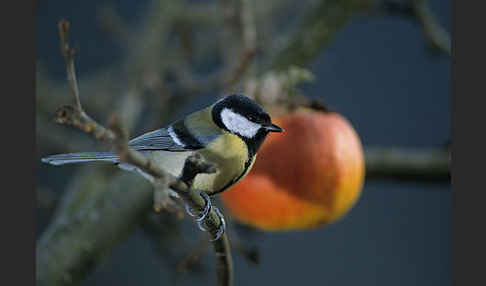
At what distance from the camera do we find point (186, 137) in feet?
0.90

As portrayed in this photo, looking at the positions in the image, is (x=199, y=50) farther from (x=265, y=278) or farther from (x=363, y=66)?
(x=265, y=278)

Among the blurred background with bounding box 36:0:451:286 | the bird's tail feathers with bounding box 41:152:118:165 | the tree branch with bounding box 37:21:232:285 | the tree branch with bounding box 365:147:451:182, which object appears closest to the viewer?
the bird's tail feathers with bounding box 41:152:118:165

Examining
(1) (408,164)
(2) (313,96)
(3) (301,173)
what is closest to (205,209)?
(3) (301,173)

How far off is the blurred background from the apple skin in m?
0.23

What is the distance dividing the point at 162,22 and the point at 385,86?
0.43 metres

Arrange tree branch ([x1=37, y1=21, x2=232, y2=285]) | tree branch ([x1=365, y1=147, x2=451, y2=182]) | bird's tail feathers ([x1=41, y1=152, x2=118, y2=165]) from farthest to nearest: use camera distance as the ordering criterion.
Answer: tree branch ([x1=365, y1=147, x2=451, y2=182]) < tree branch ([x1=37, y1=21, x2=232, y2=285]) < bird's tail feathers ([x1=41, y1=152, x2=118, y2=165])

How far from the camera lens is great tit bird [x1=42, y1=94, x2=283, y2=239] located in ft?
0.84

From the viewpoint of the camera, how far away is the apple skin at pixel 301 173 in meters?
0.42

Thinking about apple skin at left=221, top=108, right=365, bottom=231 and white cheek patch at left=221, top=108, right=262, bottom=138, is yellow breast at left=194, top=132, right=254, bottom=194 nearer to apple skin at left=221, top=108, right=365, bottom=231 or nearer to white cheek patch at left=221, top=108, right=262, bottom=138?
white cheek patch at left=221, top=108, right=262, bottom=138

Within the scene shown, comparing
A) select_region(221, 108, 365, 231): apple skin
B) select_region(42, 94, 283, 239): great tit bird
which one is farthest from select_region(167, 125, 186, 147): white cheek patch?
select_region(221, 108, 365, 231): apple skin

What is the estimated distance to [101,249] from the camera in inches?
20.1

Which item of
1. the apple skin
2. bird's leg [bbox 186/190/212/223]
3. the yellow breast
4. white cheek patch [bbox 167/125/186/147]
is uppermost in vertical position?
white cheek patch [bbox 167/125/186/147]

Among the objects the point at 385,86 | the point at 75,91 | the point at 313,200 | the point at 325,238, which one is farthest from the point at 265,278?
the point at 75,91

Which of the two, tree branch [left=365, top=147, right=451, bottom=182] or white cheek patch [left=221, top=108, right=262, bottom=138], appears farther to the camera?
tree branch [left=365, top=147, right=451, bottom=182]
